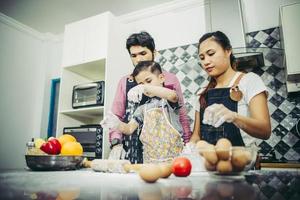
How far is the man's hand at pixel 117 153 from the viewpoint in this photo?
1.95 metres

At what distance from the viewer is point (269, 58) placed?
1.69 meters

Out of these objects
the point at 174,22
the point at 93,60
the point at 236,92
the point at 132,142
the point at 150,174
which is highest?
the point at 174,22

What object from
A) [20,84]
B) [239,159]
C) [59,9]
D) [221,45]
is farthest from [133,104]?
[20,84]

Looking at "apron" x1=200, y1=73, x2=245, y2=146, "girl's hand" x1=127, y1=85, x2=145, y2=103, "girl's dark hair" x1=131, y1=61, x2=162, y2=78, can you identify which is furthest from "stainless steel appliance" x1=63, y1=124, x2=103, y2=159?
"apron" x1=200, y1=73, x2=245, y2=146

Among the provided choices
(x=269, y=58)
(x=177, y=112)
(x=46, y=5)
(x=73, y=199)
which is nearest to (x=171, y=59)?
(x=177, y=112)

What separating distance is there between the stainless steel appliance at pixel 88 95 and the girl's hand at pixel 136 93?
0.25 metres

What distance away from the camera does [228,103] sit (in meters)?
1.58

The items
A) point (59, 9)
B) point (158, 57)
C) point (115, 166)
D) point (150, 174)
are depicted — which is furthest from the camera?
point (59, 9)

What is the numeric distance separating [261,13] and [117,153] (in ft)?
5.38

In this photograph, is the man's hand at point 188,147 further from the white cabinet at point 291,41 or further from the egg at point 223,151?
the egg at point 223,151

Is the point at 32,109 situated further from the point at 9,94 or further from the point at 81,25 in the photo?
the point at 81,25

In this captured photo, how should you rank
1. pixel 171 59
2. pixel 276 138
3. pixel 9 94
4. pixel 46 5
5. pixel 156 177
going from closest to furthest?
pixel 156 177 < pixel 276 138 < pixel 171 59 < pixel 46 5 < pixel 9 94

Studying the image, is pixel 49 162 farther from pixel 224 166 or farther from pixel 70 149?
pixel 224 166

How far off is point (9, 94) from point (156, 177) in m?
2.73
